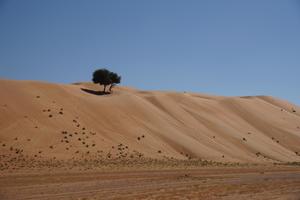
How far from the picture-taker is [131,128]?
168 feet

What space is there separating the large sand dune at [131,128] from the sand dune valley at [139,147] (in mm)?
122

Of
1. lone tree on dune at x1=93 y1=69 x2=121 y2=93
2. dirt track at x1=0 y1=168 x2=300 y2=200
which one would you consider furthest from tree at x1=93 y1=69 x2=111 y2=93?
dirt track at x1=0 y1=168 x2=300 y2=200

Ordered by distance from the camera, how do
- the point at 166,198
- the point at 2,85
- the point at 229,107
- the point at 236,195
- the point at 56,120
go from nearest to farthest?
1. the point at 166,198
2. the point at 236,195
3. the point at 56,120
4. the point at 2,85
5. the point at 229,107

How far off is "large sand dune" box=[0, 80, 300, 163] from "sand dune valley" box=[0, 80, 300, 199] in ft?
0.40

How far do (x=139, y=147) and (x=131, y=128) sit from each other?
5.92 metres

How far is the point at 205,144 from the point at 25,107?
67.4 feet

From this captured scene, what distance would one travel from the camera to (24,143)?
125 ft

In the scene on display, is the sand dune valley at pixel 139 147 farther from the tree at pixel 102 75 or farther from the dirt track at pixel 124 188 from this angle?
the tree at pixel 102 75

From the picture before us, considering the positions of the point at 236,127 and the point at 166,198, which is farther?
the point at 236,127

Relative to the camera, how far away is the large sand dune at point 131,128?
4084 cm

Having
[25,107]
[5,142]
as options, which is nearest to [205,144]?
[25,107]

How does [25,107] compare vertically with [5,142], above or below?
above

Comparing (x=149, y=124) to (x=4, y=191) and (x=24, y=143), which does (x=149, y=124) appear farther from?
(x=4, y=191)

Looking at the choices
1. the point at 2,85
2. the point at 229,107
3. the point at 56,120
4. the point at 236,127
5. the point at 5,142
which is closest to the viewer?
the point at 5,142
